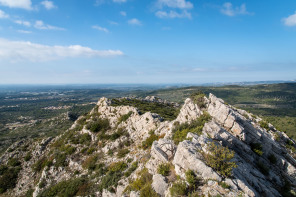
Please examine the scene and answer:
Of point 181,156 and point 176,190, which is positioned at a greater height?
point 181,156

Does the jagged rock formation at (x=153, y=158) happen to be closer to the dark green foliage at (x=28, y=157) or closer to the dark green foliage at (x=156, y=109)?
the dark green foliage at (x=28, y=157)

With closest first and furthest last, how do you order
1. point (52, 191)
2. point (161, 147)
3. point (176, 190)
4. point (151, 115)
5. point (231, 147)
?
1. point (176, 190)
2. point (231, 147)
3. point (161, 147)
4. point (52, 191)
5. point (151, 115)

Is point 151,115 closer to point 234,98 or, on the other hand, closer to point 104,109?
point 104,109

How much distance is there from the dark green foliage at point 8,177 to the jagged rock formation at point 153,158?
0.60ft

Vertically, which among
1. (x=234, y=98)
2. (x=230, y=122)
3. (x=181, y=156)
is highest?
(x=230, y=122)

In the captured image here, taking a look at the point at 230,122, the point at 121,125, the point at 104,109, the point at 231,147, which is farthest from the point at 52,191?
the point at 230,122

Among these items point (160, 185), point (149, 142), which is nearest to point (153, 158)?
point (160, 185)

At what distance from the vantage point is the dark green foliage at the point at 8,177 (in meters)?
22.9

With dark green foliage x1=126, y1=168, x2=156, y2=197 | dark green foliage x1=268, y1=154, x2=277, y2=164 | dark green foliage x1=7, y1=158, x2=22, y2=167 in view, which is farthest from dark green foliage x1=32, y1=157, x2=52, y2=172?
dark green foliage x1=268, y1=154, x2=277, y2=164

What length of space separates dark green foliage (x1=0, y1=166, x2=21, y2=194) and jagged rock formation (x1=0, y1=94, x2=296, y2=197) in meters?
0.18

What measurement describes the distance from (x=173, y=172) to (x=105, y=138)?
752 inches

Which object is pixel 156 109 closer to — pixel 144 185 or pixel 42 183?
pixel 42 183

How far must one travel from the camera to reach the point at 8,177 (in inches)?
949

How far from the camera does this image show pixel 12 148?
32531 mm
